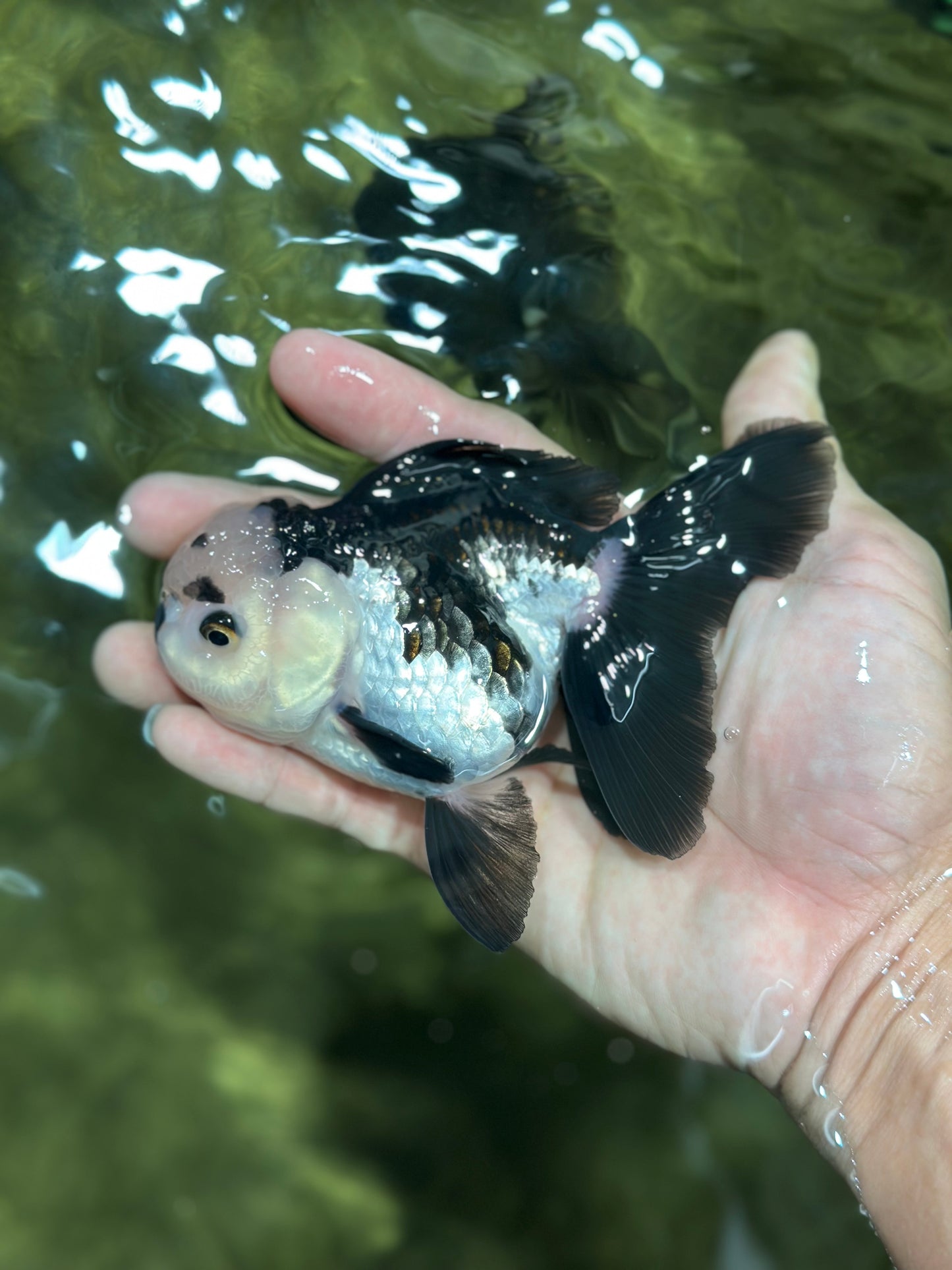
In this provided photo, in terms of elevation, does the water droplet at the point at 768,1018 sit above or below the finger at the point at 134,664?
above

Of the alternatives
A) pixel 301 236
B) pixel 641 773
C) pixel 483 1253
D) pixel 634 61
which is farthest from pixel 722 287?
pixel 483 1253

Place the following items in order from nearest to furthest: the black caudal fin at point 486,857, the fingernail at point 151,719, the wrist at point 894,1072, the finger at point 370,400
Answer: the wrist at point 894,1072 < the black caudal fin at point 486,857 < the finger at point 370,400 < the fingernail at point 151,719

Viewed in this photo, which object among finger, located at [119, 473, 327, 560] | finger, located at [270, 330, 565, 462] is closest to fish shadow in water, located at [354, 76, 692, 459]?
finger, located at [270, 330, 565, 462]

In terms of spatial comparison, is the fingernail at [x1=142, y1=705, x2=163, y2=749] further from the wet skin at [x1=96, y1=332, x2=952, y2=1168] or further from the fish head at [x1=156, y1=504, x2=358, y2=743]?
the fish head at [x1=156, y1=504, x2=358, y2=743]

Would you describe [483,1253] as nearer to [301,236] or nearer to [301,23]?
[301,236]

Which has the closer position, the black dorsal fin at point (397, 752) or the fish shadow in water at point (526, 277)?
the black dorsal fin at point (397, 752)

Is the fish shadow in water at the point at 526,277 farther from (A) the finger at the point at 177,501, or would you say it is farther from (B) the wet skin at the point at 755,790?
(A) the finger at the point at 177,501

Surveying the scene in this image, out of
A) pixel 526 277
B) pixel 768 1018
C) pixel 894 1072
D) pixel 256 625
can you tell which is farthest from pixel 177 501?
pixel 894 1072

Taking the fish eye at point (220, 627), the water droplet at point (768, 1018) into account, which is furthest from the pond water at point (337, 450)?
the water droplet at point (768, 1018)
